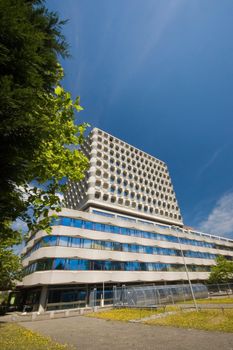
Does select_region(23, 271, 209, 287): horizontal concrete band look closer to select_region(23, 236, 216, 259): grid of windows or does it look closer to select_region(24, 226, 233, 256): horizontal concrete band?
select_region(23, 236, 216, 259): grid of windows

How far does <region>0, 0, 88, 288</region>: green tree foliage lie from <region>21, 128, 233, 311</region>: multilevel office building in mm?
21276

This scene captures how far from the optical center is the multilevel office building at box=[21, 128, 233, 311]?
32.4 metres

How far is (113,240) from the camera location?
131 ft

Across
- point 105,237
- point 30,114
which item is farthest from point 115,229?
point 30,114

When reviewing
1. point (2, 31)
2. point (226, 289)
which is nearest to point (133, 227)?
point (226, 289)

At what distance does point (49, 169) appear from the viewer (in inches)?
282

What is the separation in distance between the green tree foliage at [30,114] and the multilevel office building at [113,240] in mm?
21276

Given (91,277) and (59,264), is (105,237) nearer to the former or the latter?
(91,277)

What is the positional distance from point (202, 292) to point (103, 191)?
30.7 m

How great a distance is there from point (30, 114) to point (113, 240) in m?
37.9

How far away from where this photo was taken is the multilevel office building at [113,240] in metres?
32.4

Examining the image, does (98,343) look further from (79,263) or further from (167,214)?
(167,214)

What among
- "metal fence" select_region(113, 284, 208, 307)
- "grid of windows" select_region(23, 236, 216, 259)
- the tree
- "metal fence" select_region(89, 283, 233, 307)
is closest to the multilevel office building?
"grid of windows" select_region(23, 236, 216, 259)

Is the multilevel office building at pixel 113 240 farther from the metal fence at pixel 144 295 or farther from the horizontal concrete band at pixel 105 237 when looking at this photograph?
the metal fence at pixel 144 295
